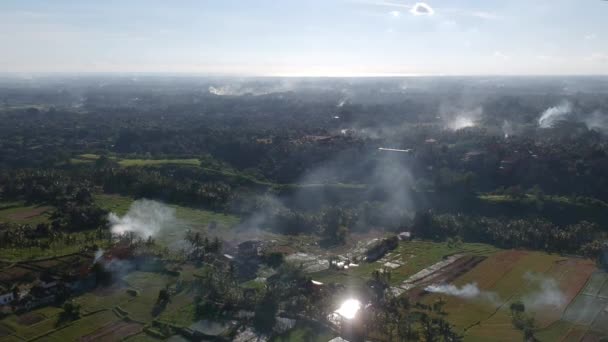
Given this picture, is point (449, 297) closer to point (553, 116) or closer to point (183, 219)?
point (183, 219)

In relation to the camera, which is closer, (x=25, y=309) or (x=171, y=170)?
(x=25, y=309)

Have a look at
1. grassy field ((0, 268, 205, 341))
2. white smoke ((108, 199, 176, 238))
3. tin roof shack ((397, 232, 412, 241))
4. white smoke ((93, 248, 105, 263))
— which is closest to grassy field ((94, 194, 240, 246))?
white smoke ((108, 199, 176, 238))

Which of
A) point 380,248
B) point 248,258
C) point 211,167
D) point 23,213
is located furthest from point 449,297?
point 211,167

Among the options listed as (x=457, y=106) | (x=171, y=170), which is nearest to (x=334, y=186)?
(x=171, y=170)

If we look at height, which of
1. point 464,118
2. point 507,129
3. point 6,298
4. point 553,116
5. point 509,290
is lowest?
point 509,290

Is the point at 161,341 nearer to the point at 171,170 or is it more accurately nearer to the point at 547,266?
the point at 547,266
